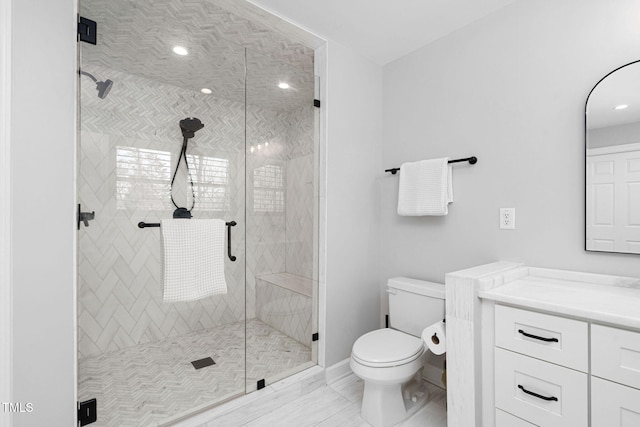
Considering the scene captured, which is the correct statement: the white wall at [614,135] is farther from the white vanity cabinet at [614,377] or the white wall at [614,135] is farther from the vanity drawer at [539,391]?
the vanity drawer at [539,391]

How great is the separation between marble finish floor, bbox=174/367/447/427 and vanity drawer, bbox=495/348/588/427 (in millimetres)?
599

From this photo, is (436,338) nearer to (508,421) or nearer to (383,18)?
(508,421)

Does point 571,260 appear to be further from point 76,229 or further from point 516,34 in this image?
point 76,229

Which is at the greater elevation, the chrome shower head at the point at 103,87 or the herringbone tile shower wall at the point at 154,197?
the chrome shower head at the point at 103,87

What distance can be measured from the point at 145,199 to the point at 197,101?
66cm

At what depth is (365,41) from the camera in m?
2.19

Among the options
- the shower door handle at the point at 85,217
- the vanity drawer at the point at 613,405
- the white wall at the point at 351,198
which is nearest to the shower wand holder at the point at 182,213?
the shower door handle at the point at 85,217

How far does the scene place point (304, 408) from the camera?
183 cm

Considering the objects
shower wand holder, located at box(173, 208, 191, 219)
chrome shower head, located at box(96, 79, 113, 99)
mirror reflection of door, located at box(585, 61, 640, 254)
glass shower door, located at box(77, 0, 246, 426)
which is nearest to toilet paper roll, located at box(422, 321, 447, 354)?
mirror reflection of door, located at box(585, 61, 640, 254)

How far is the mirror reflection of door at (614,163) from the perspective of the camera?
1396 mm

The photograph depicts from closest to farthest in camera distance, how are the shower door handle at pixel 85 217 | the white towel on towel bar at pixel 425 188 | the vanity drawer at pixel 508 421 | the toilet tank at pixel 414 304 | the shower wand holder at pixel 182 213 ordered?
the vanity drawer at pixel 508 421, the shower door handle at pixel 85 217, the shower wand holder at pixel 182 213, the toilet tank at pixel 414 304, the white towel on towel bar at pixel 425 188

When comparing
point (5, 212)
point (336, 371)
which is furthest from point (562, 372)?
point (5, 212)

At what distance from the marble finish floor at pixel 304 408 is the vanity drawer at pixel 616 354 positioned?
0.95 meters

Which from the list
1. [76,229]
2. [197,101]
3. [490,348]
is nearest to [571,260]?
[490,348]
